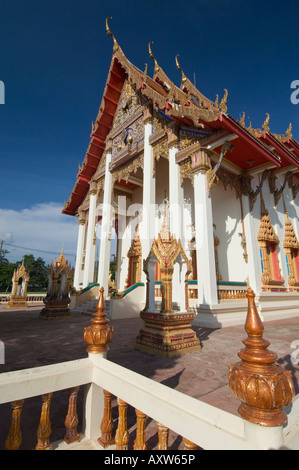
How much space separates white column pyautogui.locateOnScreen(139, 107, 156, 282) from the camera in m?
8.31

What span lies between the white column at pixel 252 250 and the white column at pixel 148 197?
359cm

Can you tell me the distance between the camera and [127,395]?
1.49m

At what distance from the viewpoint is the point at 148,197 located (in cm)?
888

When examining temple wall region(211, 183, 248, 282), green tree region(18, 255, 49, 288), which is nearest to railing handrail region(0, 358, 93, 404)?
temple wall region(211, 183, 248, 282)

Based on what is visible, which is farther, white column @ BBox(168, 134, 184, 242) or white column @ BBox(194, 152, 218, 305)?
white column @ BBox(168, 134, 184, 242)

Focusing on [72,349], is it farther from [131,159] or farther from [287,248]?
[287,248]

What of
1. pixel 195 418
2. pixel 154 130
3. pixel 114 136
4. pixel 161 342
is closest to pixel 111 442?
pixel 195 418

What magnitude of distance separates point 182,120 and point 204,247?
4.58 m

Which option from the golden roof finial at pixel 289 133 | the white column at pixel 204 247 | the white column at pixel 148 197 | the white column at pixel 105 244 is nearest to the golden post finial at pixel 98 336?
the white column at pixel 204 247

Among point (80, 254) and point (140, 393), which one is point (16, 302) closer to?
point (80, 254)

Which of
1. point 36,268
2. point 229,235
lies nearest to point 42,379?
point 229,235

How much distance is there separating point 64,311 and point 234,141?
851 centimetres

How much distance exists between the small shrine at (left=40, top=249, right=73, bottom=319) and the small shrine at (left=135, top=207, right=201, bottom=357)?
17.5 feet
